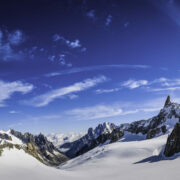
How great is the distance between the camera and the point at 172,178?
18922mm

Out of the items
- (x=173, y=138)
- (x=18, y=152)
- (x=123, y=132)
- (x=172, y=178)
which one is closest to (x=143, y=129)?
(x=123, y=132)

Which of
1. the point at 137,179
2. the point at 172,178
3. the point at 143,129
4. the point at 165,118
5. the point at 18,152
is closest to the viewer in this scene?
the point at 172,178

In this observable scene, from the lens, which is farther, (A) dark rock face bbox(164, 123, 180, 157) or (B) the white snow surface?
(A) dark rock face bbox(164, 123, 180, 157)

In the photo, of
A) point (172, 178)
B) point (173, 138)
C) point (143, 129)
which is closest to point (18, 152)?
point (172, 178)

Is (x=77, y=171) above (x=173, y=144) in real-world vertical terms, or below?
below

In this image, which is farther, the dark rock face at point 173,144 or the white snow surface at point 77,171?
the dark rock face at point 173,144

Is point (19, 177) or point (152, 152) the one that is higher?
point (19, 177)

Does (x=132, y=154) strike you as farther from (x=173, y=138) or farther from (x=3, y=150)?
(x=3, y=150)

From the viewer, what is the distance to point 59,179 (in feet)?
82.8

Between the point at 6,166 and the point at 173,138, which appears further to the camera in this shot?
the point at 173,138

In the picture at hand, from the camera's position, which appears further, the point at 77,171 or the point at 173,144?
the point at 173,144

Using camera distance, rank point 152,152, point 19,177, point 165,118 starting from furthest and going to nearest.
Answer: point 165,118 → point 152,152 → point 19,177

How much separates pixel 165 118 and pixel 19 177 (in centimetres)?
14097

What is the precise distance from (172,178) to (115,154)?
47833 millimetres
